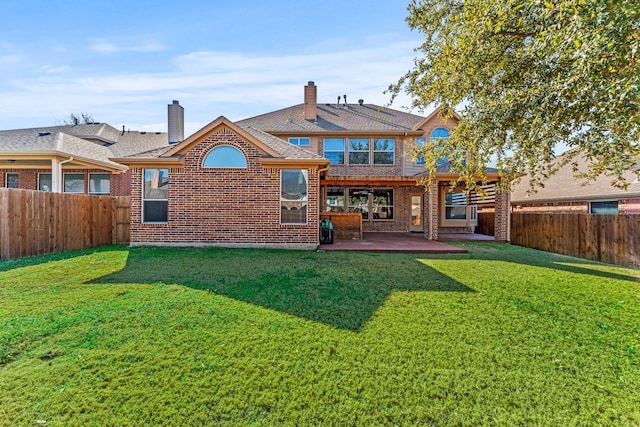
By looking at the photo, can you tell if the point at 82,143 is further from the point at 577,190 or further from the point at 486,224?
the point at 577,190

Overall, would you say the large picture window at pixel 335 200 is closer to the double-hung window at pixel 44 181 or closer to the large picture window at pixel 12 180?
the double-hung window at pixel 44 181

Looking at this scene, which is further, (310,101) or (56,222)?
(310,101)

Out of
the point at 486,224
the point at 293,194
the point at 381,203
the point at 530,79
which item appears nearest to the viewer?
the point at 530,79

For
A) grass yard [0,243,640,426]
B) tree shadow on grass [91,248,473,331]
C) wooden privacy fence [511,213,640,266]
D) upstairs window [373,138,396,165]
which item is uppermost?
upstairs window [373,138,396,165]

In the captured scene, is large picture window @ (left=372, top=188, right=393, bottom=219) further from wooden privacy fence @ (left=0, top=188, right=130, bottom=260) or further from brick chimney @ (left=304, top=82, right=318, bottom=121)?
wooden privacy fence @ (left=0, top=188, right=130, bottom=260)

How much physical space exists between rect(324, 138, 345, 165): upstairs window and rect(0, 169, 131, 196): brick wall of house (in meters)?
10.5

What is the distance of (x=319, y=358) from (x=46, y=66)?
1594cm

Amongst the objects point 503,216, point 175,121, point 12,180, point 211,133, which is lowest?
point 503,216

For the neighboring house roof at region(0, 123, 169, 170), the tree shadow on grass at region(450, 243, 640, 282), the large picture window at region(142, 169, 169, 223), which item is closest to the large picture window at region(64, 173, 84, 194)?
the neighboring house roof at region(0, 123, 169, 170)

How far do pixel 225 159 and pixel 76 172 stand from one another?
10793 millimetres

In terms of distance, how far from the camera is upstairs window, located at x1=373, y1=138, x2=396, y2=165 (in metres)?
16.8

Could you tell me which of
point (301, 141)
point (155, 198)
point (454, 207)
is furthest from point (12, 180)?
point (454, 207)

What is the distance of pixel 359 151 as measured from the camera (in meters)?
16.9

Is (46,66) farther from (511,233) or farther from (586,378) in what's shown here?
(511,233)
